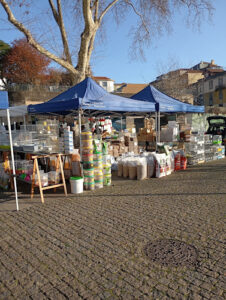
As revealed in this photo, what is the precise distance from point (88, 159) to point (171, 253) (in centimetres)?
377

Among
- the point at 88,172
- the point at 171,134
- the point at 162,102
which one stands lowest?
the point at 88,172

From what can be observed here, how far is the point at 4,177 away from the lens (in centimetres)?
714

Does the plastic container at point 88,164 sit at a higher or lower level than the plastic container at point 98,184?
higher

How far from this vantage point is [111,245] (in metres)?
3.49

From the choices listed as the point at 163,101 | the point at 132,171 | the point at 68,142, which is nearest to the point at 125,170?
the point at 132,171

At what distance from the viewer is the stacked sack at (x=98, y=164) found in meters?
6.67

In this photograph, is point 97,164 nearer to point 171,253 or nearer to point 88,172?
point 88,172

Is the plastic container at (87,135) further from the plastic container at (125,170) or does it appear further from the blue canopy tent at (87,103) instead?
the plastic container at (125,170)

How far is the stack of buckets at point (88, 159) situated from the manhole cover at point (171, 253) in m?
3.33

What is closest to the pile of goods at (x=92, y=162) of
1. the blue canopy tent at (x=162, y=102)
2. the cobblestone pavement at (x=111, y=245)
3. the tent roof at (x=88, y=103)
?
the cobblestone pavement at (x=111, y=245)

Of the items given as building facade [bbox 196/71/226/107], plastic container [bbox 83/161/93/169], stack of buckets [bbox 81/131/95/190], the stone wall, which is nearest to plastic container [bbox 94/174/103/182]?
stack of buckets [bbox 81/131/95/190]

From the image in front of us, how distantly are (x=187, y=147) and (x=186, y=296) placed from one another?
28.1 feet

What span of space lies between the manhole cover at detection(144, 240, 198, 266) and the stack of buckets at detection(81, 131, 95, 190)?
3327 mm

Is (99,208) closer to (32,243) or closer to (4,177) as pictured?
(32,243)
